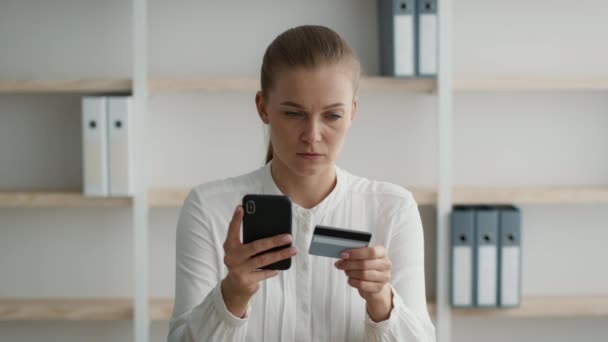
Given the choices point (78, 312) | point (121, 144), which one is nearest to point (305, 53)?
point (121, 144)

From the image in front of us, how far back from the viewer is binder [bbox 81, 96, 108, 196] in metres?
2.60

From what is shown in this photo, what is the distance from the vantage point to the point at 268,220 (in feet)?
4.25

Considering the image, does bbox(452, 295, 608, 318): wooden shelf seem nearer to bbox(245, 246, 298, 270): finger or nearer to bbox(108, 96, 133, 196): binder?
bbox(108, 96, 133, 196): binder

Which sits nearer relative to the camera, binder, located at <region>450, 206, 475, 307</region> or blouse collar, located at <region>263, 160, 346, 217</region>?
blouse collar, located at <region>263, 160, 346, 217</region>

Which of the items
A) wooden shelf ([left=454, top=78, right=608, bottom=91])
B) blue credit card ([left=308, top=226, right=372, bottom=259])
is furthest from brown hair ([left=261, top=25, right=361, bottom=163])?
wooden shelf ([left=454, top=78, right=608, bottom=91])

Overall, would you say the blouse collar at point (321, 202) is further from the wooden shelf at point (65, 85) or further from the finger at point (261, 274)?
the wooden shelf at point (65, 85)

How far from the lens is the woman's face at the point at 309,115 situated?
4.56 feet

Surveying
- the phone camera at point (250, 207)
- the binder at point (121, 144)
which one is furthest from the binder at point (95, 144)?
the phone camera at point (250, 207)

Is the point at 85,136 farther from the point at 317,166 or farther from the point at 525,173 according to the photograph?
the point at 525,173

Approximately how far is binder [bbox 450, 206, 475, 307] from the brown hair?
1282mm

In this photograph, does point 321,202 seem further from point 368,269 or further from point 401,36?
point 401,36

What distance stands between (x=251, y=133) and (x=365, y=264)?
1.71 metres

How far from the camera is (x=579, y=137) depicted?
117 inches

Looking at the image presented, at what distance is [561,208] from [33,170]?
82.1 inches
